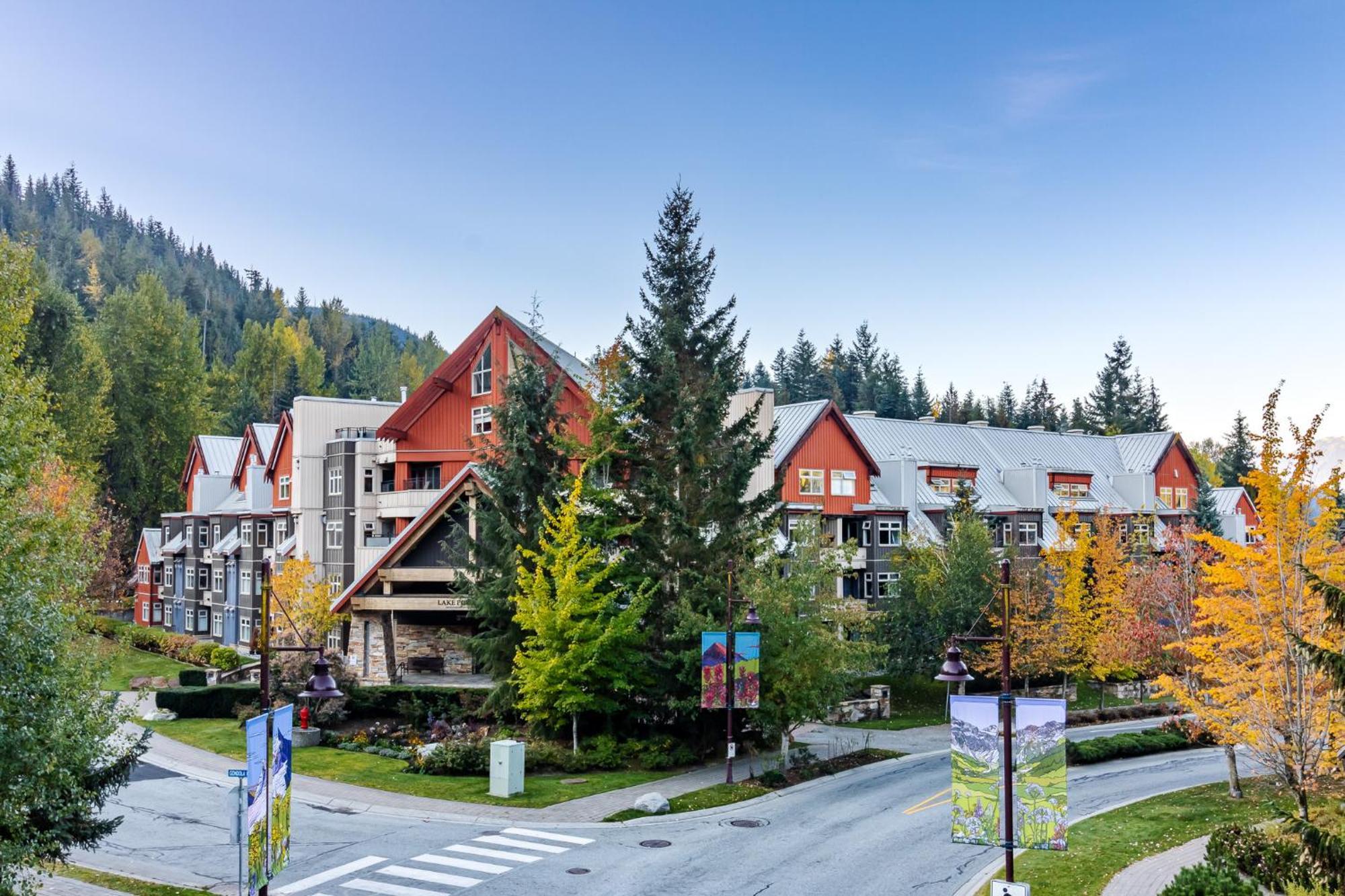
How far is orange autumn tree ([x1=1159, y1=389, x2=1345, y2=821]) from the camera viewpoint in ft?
72.1

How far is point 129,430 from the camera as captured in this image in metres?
79.7

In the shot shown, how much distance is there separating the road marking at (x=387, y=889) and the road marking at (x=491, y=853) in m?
2.41

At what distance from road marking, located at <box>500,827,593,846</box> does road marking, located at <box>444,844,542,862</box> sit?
4.46ft

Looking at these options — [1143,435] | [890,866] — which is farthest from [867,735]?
[1143,435]

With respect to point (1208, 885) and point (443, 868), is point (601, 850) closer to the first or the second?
point (443, 868)

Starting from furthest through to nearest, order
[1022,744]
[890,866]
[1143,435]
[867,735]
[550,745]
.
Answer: [1143,435], [867,735], [550,745], [890,866], [1022,744]

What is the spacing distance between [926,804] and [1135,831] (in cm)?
530

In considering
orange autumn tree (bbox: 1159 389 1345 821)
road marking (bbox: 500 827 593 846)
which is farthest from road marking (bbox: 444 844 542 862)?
orange autumn tree (bbox: 1159 389 1345 821)

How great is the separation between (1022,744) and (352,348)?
184 metres

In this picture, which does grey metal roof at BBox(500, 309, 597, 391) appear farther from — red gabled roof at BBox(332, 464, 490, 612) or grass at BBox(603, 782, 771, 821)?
grass at BBox(603, 782, 771, 821)

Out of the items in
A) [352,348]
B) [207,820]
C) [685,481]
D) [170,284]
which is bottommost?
[207,820]

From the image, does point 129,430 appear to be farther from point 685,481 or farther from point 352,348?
point 352,348

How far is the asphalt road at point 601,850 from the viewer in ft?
65.9

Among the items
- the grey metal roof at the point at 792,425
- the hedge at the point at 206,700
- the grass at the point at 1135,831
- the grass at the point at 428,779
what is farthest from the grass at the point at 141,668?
the grass at the point at 1135,831
